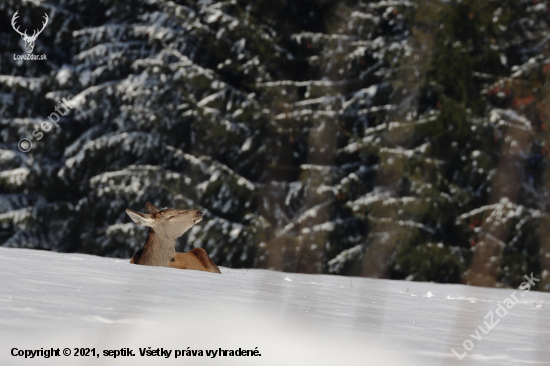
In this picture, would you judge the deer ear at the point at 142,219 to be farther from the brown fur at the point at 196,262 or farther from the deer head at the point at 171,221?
the brown fur at the point at 196,262

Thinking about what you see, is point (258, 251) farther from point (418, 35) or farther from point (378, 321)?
point (378, 321)

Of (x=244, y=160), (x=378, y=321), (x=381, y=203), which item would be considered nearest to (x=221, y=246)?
(x=244, y=160)

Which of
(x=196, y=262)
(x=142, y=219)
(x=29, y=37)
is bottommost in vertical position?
(x=29, y=37)

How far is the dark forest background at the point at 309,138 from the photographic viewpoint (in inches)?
516

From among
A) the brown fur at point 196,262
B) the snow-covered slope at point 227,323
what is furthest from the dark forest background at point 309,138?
the snow-covered slope at point 227,323

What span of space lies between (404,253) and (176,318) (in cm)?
1068

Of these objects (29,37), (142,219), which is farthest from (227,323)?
(29,37)

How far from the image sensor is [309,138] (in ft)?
44.4

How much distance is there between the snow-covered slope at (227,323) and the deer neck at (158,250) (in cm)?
186

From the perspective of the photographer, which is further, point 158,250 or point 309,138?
point 309,138

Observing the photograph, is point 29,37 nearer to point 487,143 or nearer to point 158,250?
point 487,143

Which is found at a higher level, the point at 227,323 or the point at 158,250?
the point at 227,323

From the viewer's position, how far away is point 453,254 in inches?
514

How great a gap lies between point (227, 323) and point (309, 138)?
10.9 meters
